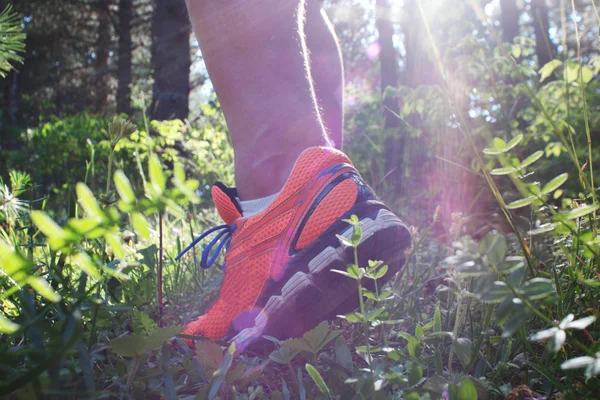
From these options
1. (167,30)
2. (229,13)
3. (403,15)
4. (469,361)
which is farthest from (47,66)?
(469,361)

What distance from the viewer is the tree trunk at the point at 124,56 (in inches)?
478

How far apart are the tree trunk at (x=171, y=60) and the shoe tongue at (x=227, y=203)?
5366mm

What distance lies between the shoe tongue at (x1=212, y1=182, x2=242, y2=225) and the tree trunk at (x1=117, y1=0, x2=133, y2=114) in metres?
11.6

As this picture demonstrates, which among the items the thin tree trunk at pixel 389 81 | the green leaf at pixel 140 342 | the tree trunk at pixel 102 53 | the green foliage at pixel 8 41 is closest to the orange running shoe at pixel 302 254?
the green leaf at pixel 140 342

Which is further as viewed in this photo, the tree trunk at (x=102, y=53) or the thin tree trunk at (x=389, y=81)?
the tree trunk at (x=102, y=53)

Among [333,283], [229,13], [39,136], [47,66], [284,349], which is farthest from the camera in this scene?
[47,66]

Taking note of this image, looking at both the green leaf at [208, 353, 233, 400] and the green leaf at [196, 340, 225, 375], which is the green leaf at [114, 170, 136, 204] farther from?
the green leaf at [196, 340, 225, 375]

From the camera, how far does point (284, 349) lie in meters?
0.76

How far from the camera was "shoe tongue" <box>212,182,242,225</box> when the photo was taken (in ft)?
4.40

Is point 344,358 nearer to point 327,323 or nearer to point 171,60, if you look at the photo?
point 327,323

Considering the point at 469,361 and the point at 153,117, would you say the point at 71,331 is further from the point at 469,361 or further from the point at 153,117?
the point at 153,117

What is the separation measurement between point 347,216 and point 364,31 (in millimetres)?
22753

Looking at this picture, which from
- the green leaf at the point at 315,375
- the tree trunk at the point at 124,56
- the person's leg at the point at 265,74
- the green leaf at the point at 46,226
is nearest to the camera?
the green leaf at the point at 46,226

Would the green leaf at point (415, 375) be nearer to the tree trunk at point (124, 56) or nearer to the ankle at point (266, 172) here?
the ankle at point (266, 172)
